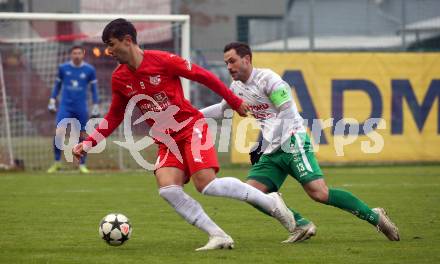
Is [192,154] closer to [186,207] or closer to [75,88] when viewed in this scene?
[186,207]

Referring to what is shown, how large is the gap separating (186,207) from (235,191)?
0.45 m

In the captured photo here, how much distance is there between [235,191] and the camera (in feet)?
27.3

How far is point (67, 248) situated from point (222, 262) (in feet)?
5.65

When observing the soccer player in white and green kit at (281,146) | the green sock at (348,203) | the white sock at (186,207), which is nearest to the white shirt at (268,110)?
the soccer player in white and green kit at (281,146)

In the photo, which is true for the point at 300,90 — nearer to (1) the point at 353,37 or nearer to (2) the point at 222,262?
(1) the point at 353,37

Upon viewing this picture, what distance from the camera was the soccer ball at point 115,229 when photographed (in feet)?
28.1

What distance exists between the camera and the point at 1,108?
19.9m

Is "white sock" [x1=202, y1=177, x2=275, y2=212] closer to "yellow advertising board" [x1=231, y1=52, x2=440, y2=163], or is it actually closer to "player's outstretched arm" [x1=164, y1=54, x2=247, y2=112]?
"player's outstretched arm" [x1=164, y1=54, x2=247, y2=112]

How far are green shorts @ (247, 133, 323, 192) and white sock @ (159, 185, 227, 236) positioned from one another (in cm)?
115

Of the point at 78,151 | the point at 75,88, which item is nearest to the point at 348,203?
the point at 78,151

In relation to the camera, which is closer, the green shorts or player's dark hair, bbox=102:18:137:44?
player's dark hair, bbox=102:18:137:44

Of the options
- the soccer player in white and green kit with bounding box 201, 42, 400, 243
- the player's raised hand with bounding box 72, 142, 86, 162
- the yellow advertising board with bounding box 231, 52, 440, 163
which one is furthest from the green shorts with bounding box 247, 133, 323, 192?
the yellow advertising board with bounding box 231, 52, 440, 163

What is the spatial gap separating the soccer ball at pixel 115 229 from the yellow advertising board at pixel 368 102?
1113cm

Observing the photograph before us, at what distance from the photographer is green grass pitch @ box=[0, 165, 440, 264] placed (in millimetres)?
8078
